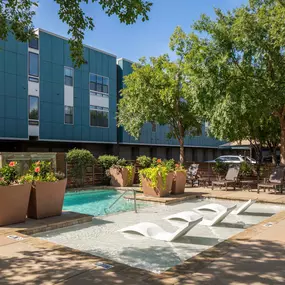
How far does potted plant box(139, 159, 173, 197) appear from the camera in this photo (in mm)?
11461

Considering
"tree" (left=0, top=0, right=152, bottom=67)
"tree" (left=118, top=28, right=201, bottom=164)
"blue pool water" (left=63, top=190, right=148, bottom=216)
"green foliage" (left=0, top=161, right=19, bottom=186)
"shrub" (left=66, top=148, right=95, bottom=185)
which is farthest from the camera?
"tree" (left=118, top=28, right=201, bottom=164)

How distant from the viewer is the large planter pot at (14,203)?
21.2 ft

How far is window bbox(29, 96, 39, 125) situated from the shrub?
10.5 meters

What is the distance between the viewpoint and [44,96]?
25.1 metres

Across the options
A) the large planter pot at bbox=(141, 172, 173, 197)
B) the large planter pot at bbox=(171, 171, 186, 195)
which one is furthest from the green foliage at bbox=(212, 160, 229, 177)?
the large planter pot at bbox=(141, 172, 173, 197)

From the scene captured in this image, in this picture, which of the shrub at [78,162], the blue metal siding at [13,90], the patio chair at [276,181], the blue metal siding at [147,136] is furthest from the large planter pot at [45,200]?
the blue metal siding at [147,136]

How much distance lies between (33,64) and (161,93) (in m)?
11.9

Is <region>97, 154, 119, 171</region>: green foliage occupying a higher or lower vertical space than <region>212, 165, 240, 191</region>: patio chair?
higher

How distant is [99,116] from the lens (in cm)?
2952

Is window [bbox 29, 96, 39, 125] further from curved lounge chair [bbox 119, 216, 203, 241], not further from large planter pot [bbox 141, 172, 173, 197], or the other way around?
curved lounge chair [bbox 119, 216, 203, 241]

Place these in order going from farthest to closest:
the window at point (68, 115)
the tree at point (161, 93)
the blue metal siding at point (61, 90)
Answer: the window at point (68, 115), the blue metal siding at point (61, 90), the tree at point (161, 93)

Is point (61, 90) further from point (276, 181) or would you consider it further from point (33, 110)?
point (276, 181)

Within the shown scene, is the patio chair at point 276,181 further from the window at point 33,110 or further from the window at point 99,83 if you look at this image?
the window at point 99,83

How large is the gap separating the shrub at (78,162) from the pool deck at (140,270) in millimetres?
9278
